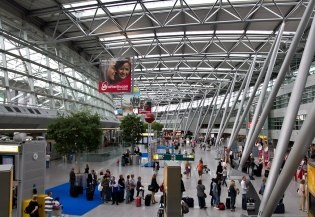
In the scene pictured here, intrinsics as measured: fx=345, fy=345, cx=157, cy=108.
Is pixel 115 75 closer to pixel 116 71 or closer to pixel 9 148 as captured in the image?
pixel 116 71

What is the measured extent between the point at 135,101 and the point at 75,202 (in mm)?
32299

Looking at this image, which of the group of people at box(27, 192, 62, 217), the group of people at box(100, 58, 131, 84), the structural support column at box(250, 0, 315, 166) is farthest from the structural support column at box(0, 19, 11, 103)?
the structural support column at box(250, 0, 315, 166)

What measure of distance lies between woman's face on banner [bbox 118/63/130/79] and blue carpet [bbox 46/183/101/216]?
794 centimetres

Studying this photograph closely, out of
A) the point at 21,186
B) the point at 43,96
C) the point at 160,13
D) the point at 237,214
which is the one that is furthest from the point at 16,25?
the point at 237,214

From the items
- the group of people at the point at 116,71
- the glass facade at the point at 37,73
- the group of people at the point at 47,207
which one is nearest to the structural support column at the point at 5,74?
the glass facade at the point at 37,73

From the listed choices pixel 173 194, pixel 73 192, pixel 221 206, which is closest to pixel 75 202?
pixel 73 192

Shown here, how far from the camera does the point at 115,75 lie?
938 inches

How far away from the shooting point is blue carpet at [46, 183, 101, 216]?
16.3 metres

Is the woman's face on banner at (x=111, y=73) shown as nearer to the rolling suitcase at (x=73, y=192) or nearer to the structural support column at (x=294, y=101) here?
the rolling suitcase at (x=73, y=192)

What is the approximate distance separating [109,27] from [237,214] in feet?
73.3

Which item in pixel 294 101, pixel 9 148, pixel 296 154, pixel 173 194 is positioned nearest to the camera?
pixel 296 154

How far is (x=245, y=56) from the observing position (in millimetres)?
44594

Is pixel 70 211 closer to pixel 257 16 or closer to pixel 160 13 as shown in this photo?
pixel 160 13

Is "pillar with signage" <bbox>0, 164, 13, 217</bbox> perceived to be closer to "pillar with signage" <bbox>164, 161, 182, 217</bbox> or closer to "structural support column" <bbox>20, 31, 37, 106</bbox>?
"pillar with signage" <bbox>164, 161, 182, 217</bbox>
